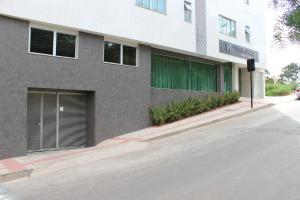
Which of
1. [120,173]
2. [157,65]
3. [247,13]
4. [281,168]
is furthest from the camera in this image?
[247,13]

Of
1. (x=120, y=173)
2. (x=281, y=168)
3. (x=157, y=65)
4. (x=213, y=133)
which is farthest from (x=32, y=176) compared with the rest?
(x=157, y=65)

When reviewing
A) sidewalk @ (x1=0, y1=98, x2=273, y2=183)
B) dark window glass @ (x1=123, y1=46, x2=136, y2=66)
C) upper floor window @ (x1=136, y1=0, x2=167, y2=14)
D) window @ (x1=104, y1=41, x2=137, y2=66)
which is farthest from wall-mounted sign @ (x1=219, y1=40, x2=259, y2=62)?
window @ (x1=104, y1=41, x2=137, y2=66)

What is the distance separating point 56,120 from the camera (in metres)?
16.9

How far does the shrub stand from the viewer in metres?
21.0

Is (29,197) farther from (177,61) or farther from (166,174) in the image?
(177,61)

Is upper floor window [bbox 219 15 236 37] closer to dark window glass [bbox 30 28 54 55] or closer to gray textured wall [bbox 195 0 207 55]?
gray textured wall [bbox 195 0 207 55]

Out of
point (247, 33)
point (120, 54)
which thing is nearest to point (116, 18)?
point (120, 54)

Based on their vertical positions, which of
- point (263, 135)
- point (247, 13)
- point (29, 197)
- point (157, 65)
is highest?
point (247, 13)

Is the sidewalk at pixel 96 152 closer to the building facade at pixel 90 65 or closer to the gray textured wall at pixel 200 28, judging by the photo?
the building facade at pixel 90 65

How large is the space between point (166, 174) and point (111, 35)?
9.37 m

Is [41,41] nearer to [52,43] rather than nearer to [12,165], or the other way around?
[52,43]

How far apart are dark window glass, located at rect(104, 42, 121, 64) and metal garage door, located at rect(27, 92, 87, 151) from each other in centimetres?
210

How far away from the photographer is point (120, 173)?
37.7ft

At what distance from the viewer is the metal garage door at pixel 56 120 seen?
16.1 m
